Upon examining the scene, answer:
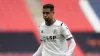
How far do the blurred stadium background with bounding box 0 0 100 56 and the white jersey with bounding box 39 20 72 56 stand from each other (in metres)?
4.19

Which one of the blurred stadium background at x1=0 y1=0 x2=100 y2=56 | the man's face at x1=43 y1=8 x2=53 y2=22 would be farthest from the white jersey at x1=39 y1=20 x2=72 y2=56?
the blurred stadium background at x1=0 y1=0 x2=100 y2=56

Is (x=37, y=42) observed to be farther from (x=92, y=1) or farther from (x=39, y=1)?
(x=92, y=1)

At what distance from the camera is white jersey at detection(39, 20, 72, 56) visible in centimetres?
509

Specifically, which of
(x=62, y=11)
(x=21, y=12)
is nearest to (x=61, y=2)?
(x=62, y=11)

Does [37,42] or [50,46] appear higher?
[50,46]

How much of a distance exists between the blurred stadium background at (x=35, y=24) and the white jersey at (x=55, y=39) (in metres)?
4.19

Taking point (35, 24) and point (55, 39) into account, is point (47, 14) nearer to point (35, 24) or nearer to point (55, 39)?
point (55, 39)

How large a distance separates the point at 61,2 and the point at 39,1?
504 millimetres

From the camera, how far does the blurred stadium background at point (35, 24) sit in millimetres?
9430

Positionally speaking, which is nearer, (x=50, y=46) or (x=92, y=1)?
(x=50, y=46)

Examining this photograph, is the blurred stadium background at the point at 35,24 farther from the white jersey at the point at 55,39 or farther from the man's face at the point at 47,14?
the man's face at the point at 47,14

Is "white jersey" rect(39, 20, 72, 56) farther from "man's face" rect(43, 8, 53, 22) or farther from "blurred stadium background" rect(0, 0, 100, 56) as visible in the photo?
"blurred stadium background" rect(0, 0, 100, 56)

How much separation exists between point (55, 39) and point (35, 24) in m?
4.55

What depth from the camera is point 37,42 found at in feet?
31.1
